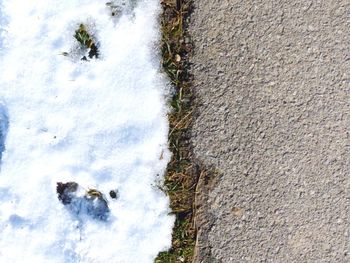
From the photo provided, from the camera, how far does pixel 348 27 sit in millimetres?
3061

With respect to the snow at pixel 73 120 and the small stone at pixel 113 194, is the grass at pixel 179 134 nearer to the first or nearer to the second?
the snow at pixel 73 120

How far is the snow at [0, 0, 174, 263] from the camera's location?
3.01 metres

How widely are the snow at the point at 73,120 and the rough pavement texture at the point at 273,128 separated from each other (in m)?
0.30

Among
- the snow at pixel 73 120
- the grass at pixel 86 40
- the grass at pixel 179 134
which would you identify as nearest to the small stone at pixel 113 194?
the snow at pixel 73 120

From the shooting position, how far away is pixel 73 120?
3029 millimetres

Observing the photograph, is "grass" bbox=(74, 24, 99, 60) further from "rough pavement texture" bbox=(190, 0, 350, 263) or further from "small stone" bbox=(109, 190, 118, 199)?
"small stone" bbox=(109, 190, 118, 199)

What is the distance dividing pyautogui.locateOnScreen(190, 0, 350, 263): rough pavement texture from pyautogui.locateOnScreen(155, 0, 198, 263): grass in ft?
0.19

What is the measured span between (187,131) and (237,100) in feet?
1.12

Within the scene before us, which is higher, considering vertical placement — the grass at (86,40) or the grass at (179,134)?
the grass at (86,40)

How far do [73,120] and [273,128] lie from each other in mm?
1159

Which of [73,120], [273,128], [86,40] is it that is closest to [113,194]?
[73,120]

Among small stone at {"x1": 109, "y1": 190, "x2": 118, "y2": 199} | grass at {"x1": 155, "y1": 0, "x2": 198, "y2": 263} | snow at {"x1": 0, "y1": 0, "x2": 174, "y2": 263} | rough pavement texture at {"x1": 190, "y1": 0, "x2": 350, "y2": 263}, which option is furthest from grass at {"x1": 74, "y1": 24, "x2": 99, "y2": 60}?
small stone at {"x1": 109, "y1": 190, "x2": 118, "y2": 199}

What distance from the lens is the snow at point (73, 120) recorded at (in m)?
3.01

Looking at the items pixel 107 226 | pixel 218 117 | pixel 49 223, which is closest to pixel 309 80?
pixel 218 117
